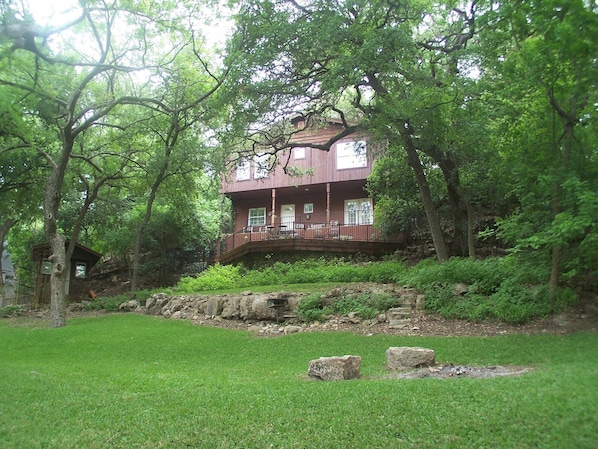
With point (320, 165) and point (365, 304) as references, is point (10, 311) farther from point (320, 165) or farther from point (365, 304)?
point (320, 165)

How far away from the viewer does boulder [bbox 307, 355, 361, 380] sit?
671cm

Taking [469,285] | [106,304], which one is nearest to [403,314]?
[469,285]

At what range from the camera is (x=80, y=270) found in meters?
24.3

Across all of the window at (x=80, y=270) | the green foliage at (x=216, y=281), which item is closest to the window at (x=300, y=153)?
the green foliage at (x=216, y=281)

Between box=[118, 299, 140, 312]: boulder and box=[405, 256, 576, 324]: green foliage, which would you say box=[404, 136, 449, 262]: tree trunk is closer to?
box=[405, 256, 576, 324]: green foliage

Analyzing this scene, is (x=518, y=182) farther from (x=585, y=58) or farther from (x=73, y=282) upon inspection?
(x=73, y=282)

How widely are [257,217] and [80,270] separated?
10715 millimetres

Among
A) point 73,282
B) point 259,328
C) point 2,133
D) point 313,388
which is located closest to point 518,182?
point 313,388

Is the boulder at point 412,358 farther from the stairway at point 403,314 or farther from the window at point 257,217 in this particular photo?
the window at point 257,217

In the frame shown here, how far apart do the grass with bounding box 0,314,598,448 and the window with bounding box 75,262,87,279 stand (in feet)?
52.8

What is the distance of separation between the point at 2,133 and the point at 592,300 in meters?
19.7

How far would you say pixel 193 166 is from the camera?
67.5ft

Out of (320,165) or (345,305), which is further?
(320,165)

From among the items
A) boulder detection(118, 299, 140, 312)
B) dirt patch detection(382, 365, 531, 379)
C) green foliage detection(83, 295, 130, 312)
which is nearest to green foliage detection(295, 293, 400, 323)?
dirt patch detection(382, 365, 531, 379)
